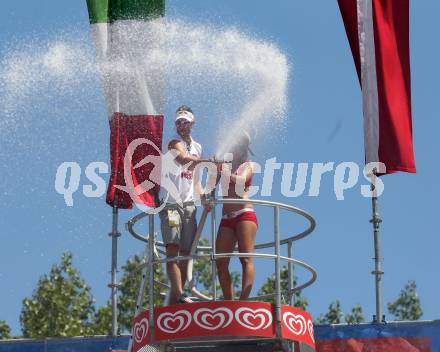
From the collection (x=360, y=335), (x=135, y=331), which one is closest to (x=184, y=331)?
(x=135, y=331)

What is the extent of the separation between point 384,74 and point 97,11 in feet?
20.7

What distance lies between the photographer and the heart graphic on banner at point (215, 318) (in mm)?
16594

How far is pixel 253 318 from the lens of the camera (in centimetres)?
1667

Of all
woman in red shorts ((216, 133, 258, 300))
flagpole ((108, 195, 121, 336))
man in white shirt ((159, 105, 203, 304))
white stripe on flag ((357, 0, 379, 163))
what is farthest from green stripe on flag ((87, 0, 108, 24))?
woman in red shorts ((216, 133, 258, 300))

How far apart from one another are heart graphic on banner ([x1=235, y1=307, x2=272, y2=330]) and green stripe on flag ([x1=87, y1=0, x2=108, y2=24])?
34.0 feet

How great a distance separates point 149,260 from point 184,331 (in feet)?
4.21

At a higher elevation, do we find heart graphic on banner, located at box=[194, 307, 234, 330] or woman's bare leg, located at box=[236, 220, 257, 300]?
woman's bare leg, located at box=[236, 220, 257, 300]

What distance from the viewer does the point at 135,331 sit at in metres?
17.6

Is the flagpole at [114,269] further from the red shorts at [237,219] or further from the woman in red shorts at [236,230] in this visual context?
the red shorts at [237,219]

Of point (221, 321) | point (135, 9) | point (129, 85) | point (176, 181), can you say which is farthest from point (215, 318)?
point (135, 9)

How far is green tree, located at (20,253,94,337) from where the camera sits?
4900cm

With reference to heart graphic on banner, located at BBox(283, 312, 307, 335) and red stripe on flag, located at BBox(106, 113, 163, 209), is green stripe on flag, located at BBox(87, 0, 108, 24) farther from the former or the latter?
heart graphic on banner, located at BBox(283, 312, 307, 335)

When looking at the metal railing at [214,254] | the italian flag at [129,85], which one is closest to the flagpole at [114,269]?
the italian flag at [129,85]

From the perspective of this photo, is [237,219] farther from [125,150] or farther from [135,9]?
[135,9]
